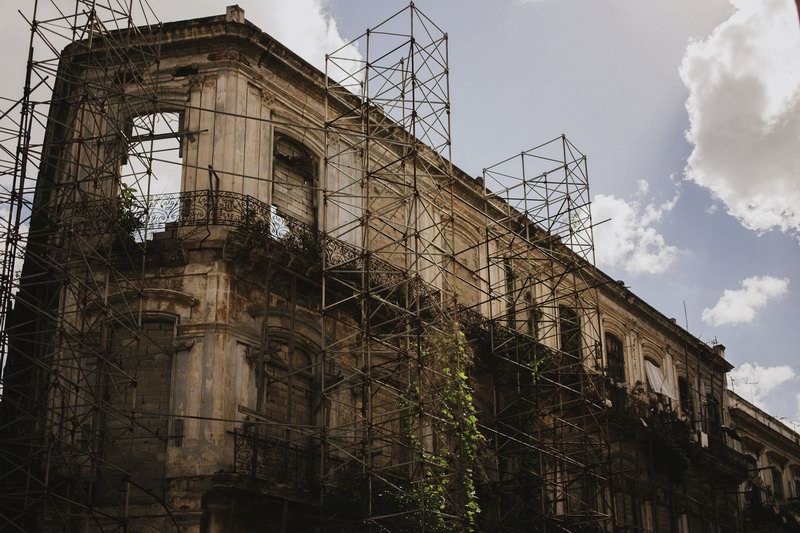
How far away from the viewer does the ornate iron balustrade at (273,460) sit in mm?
17703

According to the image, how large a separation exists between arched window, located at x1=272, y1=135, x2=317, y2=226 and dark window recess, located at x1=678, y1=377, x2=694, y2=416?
16320 millimetres

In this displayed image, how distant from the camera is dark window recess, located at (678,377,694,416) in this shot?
33625 millimetres

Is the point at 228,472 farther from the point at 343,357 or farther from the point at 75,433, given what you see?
the point at 343,357

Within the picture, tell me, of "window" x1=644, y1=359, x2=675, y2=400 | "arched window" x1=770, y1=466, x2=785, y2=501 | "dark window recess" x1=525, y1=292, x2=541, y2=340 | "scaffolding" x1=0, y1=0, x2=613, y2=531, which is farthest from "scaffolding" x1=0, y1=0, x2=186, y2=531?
"arched window" x1=770, y1=466, x2=785, y2=501

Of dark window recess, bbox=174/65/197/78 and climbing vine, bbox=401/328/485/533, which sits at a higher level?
dark window recess, bbox=174/65/197/78

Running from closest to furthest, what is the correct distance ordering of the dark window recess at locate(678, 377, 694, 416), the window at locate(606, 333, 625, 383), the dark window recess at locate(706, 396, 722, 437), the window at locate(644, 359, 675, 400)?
the window at locate(606, 333, 625, 383), the window at locate(644, 359, 675, 400), the dark window recess at locate(678, 377, 694, 416), the dark window recess at locate(706, 396, 722, 437)

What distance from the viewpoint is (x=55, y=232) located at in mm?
19078

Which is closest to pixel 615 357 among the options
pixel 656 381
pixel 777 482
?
pixel 656 381

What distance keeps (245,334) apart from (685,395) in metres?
19.4

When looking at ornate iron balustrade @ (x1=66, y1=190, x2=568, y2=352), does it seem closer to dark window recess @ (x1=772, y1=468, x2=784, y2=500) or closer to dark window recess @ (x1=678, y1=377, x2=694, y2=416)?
dark window recess @ (x1=678, y1=377, x2=694, y2=416)

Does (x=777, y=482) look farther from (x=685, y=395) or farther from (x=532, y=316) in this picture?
(x=532, y=316)

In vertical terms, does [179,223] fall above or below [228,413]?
above

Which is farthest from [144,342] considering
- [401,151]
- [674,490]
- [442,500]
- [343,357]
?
[674,490]

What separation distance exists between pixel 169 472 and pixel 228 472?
3.04 ft
